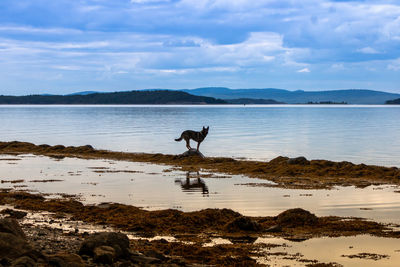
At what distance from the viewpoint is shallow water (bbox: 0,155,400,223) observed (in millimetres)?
15742

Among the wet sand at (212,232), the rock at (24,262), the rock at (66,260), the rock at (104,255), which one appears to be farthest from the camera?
the wet sand at (212,232)

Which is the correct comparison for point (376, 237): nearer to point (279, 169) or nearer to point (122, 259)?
point (122, 259)

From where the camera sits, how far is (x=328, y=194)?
18.2m

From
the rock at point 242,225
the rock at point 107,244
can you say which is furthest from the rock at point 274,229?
the rock at point 107,244

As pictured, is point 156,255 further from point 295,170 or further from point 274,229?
point 295,170

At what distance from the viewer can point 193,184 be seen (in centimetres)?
2075

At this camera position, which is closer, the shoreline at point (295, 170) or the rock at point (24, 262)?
the rock at point (24, 262)

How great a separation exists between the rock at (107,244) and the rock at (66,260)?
67 cm

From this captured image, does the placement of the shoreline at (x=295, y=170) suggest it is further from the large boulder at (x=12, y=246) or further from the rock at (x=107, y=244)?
the large boulder at (x=12, y=246)

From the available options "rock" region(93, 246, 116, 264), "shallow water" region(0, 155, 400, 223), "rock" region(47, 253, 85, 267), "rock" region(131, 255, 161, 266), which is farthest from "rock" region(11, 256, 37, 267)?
"shallow water" region(0, 155, 400, 223)

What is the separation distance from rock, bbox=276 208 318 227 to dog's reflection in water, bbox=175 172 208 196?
5.44 meters

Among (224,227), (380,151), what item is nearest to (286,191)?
(224,227)

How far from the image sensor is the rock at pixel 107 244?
910 centimetres

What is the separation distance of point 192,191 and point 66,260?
10.8m
